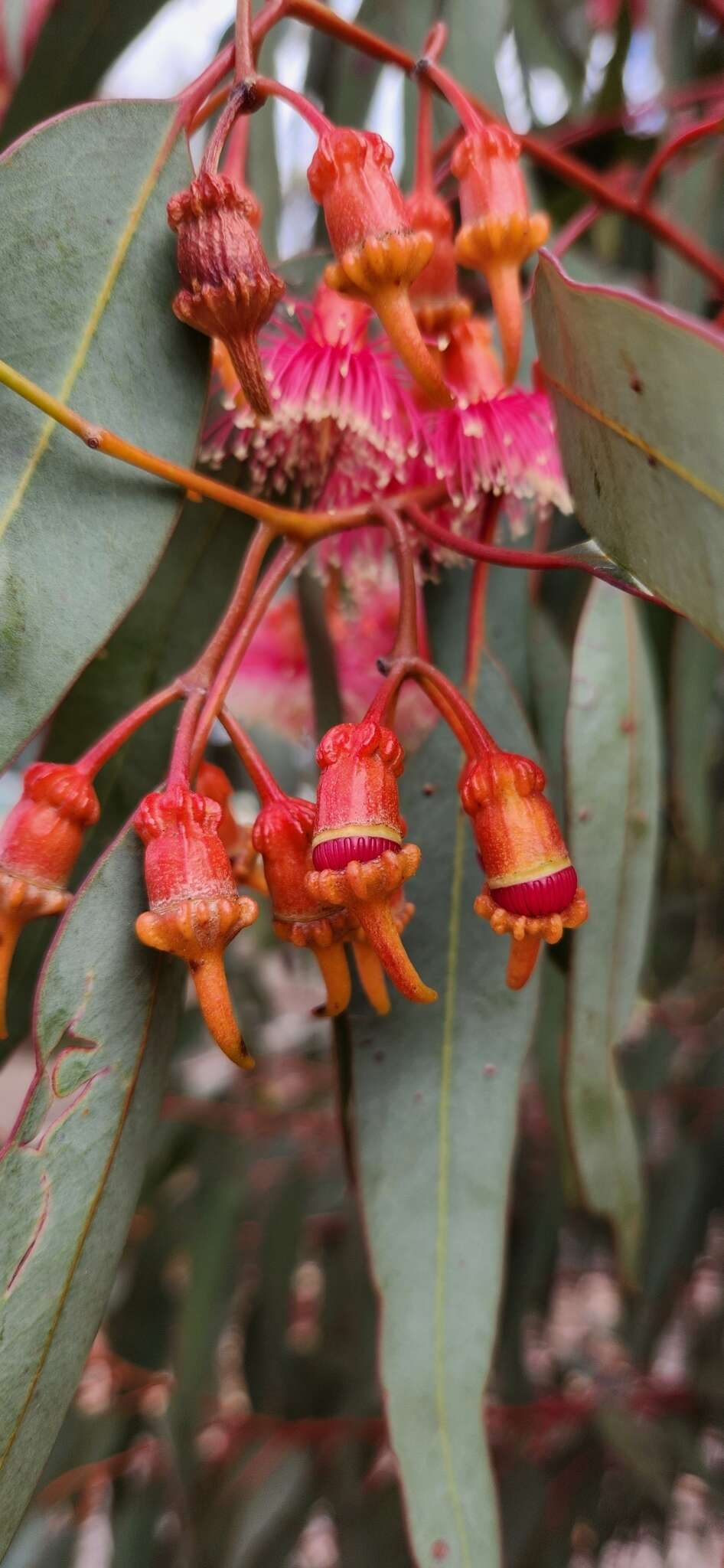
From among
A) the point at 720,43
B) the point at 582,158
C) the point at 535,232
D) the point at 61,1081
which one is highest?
the point at 720,43

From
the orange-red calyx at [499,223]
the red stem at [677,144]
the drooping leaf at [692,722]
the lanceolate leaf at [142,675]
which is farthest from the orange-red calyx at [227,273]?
the drooping leaf at [692,722]

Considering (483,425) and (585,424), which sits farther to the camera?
(483,425)

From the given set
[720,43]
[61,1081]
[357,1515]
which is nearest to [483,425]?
[61,1081]

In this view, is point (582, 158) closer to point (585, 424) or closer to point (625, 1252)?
point (585, 424)

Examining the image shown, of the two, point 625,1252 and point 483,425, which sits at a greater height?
point 483,425

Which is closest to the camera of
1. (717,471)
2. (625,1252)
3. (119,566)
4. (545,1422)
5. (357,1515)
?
(717,471)

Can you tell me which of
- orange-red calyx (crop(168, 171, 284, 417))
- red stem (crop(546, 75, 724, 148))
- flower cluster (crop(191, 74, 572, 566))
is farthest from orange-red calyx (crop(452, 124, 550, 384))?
red stem (crop(546, 75, 724, 148))
